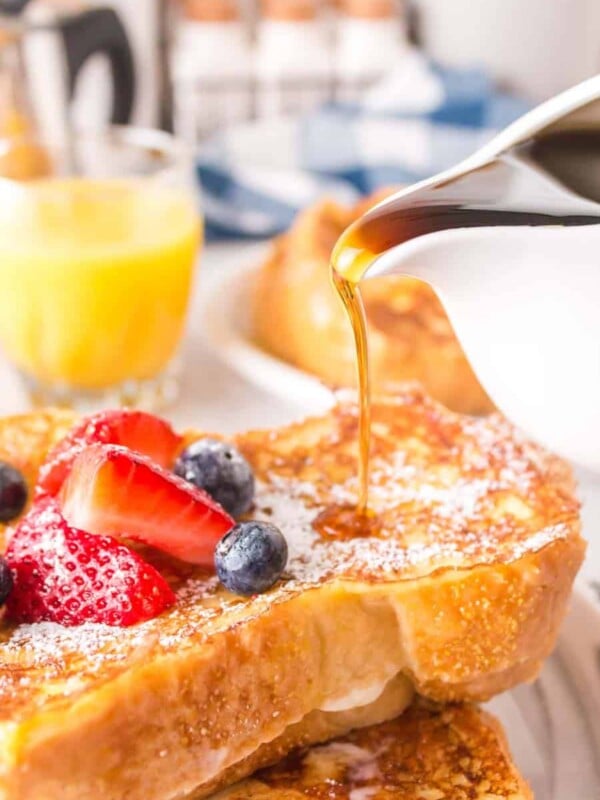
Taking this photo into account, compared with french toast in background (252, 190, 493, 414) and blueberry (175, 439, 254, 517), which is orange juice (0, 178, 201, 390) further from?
blueberry (175, 439, 254, 517)

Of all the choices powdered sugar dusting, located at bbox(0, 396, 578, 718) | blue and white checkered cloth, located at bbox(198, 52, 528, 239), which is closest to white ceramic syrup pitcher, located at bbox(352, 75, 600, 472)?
powdered sugar dusting, located at bbox(0, 396, 578, 718)

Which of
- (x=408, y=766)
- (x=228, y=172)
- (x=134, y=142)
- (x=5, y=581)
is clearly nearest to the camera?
(x=5, y=581)

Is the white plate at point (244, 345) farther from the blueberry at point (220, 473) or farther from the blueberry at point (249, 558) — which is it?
the blueberry at point (249, 558)

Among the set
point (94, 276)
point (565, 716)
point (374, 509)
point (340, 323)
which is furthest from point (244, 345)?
point (565, 716)

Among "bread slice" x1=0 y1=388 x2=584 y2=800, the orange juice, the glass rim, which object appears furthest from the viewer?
the glass rim

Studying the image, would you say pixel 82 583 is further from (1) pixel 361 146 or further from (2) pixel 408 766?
(1) pixel 361 146

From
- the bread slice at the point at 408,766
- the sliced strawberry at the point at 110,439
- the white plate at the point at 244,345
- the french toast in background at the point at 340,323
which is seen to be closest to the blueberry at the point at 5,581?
the sliced strawberry at the point at 110,439

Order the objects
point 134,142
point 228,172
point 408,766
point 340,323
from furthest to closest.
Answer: point 228,172 < point 134,142 < point 340,323 < point 408,766

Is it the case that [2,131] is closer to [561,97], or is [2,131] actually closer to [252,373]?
[252,373]
